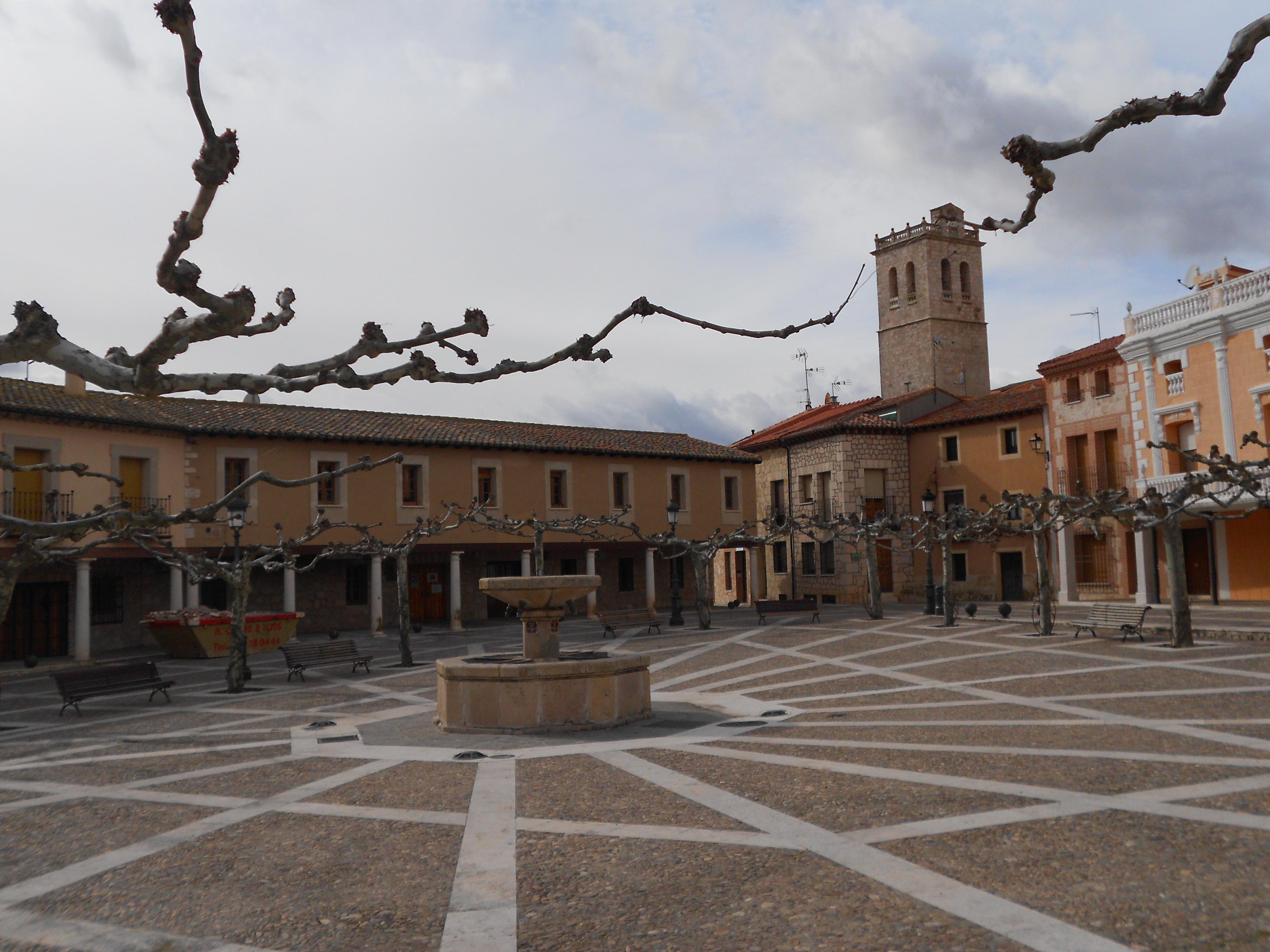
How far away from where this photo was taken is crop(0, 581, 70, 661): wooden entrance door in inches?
979

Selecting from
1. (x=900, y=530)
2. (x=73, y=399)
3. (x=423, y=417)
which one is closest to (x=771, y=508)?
(x=900, y=530)

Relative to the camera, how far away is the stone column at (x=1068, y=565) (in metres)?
32.3

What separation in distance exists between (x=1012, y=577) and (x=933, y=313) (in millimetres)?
19522

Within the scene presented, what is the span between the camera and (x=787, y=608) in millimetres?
27328

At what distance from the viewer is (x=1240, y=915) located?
516cm

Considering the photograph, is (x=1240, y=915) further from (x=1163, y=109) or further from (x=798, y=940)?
(x=1163, y=109)

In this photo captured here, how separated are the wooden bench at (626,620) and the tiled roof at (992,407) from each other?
53.8ft

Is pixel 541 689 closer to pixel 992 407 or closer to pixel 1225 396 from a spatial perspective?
pixel 1225 396

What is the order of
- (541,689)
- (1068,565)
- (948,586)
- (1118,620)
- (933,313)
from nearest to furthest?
(541,689) → (1118,620) → (948,586) → (1068,565) → (933,313)

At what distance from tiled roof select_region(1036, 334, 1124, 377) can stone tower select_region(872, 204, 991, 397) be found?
15445mm

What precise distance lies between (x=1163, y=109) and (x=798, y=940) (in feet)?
14.6

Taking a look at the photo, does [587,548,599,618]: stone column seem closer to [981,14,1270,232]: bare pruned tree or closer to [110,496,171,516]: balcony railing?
[110,496,171,516]: balcony railing

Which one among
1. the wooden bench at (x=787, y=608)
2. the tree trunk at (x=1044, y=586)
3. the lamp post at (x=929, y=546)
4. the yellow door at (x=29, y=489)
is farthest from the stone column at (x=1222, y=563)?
the yellow door at (x=29, y=489)

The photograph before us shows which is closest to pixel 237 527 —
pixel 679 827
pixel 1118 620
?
pixel 679 827
